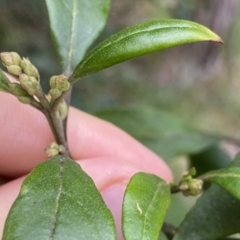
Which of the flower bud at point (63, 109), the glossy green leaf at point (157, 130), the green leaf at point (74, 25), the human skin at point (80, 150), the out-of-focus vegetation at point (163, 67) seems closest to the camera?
the flower bud at point (63, 109)

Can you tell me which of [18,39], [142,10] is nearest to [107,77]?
[142,10]

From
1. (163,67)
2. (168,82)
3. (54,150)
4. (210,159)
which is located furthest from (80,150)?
(163,67)

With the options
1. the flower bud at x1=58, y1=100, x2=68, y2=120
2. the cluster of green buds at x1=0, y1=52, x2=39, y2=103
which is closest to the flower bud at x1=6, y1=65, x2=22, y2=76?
the cluster of green buds at x1=0, y1=52, x2=39, y2=103

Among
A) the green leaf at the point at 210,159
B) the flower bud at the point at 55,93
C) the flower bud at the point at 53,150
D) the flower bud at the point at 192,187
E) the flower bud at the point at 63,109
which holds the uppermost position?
the flower bud at the point at 55,93

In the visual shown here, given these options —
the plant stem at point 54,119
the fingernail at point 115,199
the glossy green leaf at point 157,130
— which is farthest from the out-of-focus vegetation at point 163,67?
the plant stem at point 54,119

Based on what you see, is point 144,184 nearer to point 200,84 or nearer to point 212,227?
point 212,227

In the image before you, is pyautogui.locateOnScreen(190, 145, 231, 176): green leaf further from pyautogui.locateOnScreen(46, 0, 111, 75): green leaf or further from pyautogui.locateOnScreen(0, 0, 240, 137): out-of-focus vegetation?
pyautogui.locateOnScreen(0, 0, 240, 137): out-of-focus vegetation

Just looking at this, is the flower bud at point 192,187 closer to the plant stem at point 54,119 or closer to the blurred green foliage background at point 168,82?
the plant stem at point 54,119

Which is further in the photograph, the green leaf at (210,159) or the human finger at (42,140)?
the green leaf at (210,159)

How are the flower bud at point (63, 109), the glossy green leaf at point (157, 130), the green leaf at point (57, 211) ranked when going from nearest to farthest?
the green leaf at point (57, 211)
the flower bud at point (63, 109)
the glossy green leaf at point (157, 130)
